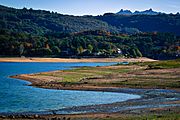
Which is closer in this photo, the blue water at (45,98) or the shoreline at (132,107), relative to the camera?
the shoreline at (132,107)

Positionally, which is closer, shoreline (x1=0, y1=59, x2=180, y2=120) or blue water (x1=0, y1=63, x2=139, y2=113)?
shoreline (x1=0, y1=59, x2=180, y2=120)

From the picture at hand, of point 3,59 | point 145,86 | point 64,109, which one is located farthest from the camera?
point 3,59

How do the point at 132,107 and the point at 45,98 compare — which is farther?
the point at 45,98

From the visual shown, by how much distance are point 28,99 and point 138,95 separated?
13327mm

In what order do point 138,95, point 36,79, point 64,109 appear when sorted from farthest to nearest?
point 36,79 < point 138,95 < point 64,109

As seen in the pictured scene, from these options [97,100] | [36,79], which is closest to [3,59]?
[36,79]

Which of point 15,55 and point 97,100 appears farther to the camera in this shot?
point 15,55

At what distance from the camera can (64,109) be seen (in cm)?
4003

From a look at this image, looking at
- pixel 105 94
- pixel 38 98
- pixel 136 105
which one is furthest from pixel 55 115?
pixel 105 94

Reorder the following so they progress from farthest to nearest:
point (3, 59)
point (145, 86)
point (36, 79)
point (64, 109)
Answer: point (3, 59)
point (36, 79)
point (145, 86)
point (64, 109)

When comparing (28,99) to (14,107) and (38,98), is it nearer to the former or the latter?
(38,98)

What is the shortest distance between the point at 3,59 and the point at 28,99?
126m

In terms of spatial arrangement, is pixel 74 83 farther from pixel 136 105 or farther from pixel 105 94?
pixel 136 105

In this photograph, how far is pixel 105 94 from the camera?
175 ft
